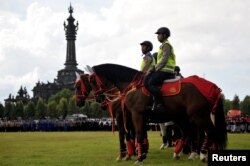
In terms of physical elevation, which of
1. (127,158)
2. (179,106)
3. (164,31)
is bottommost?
(127,158)

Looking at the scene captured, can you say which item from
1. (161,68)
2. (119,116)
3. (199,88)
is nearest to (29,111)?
(119,116)

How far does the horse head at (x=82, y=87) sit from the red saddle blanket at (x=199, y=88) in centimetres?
390

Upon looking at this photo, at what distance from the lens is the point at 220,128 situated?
1431 cm

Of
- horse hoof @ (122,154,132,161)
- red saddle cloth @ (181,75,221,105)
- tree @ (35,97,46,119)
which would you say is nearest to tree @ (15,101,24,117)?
tree @ (35,97,46,119)

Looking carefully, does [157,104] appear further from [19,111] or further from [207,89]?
[19,111]

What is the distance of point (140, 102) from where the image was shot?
1455 centimetres

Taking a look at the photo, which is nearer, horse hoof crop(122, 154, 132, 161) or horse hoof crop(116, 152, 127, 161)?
horse hoof crop(116, 152, 127, 161)

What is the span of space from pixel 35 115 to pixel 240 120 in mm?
116831

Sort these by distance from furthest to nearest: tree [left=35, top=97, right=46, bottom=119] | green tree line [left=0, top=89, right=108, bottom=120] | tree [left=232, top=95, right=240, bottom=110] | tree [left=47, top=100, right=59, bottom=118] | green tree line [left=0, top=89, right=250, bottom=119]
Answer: tree [left=35, top=97, right=46, bottom=119], tree [left=47, top=100, right=59, bottom=118], green tree line [left=0, top=89, right=108, bottom=120], green tree line [left=0, top=89, right=250, bottom=119], tree [left=232, top=95, right=240, bottom=110]

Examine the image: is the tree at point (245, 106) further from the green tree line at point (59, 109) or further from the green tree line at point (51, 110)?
the green tree line at point (51, 110)

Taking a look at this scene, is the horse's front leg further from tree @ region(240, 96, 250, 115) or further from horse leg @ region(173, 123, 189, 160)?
tree @ region(240, 96, 250, 115)

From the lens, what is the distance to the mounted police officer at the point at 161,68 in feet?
46.5

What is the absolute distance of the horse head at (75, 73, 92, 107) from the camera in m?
17.4

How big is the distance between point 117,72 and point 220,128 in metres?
3.74
